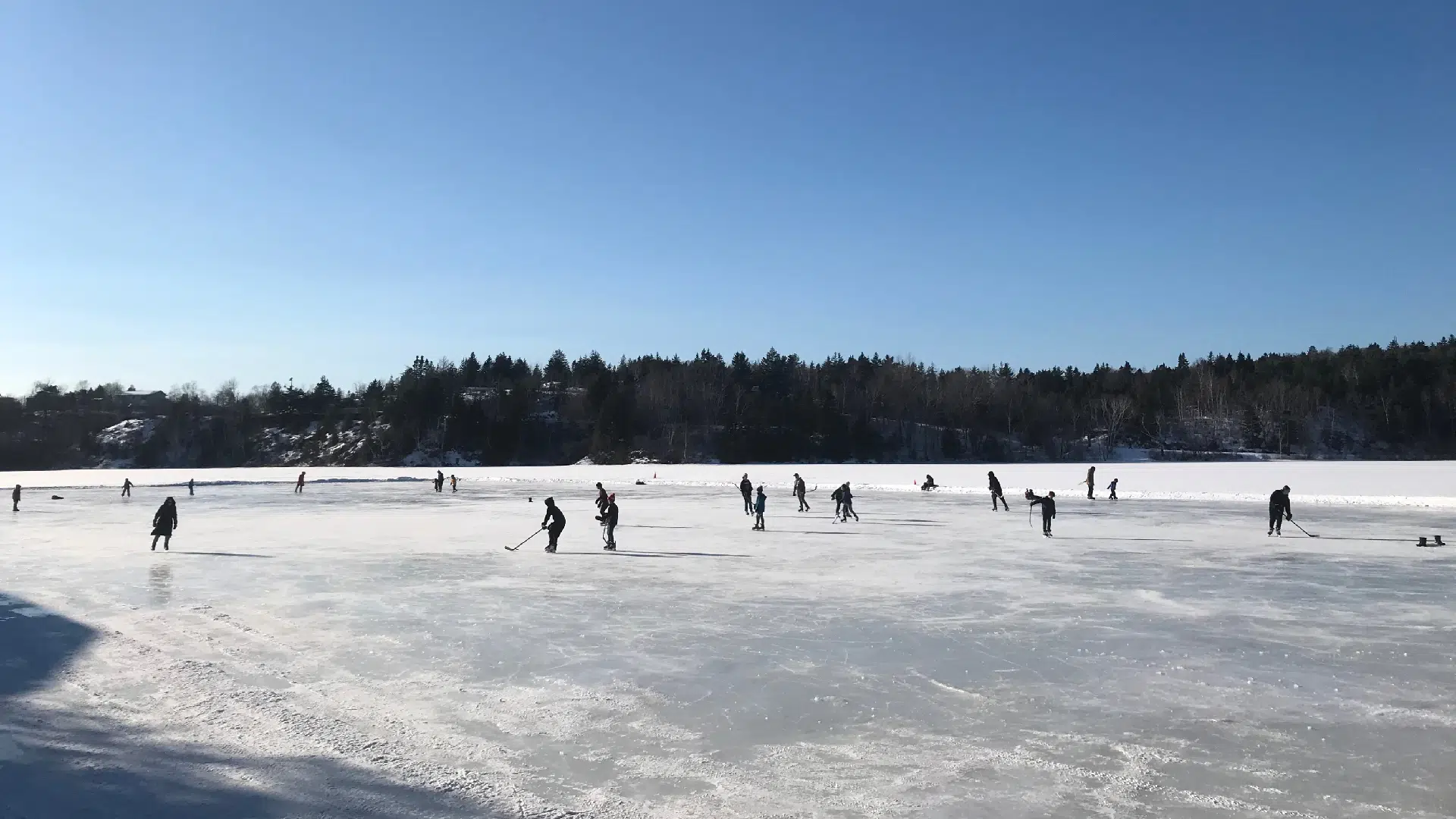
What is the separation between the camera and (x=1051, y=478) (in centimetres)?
3891

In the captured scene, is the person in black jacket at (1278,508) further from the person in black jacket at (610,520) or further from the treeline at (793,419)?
the treeline at (793,419)

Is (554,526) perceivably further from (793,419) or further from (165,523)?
(793,419)

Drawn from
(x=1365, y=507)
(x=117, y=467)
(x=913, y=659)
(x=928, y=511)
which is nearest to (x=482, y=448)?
(x=117, y=467)

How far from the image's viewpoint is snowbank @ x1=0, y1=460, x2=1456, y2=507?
27625 mm

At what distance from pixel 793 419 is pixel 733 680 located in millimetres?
73015

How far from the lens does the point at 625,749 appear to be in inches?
198

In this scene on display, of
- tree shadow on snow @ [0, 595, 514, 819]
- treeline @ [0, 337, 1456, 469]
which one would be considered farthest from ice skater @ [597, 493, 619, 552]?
treeline @ [0, 337, 1456, 469]

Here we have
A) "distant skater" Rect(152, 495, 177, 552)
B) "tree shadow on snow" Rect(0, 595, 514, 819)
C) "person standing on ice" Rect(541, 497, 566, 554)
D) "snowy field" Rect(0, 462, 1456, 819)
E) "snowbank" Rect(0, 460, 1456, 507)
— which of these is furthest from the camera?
"snowbank" Rect(0, 460, 1456, 507)

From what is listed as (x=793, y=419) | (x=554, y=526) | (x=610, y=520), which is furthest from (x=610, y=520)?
(x=793, y=419)

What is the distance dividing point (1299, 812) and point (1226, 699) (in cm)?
201

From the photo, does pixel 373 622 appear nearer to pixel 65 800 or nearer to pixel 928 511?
pixel 65 800

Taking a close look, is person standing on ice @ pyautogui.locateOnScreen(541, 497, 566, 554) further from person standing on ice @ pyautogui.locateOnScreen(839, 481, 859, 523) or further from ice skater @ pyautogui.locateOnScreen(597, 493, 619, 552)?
person standing on ice @ pyautogui.locateOnScreen(839, 481, 859, 523)

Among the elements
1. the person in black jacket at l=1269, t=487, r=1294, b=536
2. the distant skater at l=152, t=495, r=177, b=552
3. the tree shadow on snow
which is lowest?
the tree shadow on snow

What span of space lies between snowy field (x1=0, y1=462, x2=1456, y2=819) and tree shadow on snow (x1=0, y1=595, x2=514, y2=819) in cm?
2
